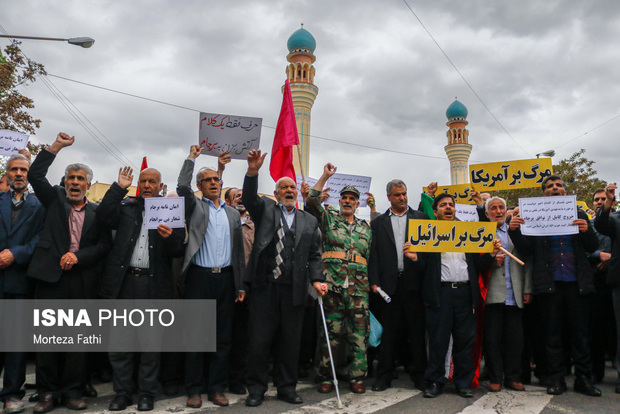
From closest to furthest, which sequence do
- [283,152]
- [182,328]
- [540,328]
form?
[182,328] → [540,328] → [283,152]

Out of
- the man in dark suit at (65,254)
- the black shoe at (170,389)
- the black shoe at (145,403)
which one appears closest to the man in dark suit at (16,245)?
the man in dark suit at (65,254)

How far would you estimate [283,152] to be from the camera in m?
6.28

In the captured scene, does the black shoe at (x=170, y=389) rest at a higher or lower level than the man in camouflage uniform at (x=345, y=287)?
lower

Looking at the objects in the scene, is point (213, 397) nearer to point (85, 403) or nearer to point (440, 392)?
point (85, 403)

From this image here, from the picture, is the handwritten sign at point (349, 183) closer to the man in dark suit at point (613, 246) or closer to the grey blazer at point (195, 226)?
the grey blazer at point (195, 226)

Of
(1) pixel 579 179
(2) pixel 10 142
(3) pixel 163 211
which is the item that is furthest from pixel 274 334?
(1) pixel 579 179

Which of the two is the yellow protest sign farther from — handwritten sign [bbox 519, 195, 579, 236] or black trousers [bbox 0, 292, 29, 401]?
black trousers [bbox 0, 292, 29, 401]

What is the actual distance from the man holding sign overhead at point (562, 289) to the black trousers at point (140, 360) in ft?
12.4

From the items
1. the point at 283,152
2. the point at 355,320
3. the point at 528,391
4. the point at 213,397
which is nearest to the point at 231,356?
the point at 213,397

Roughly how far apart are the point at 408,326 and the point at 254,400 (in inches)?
75.5

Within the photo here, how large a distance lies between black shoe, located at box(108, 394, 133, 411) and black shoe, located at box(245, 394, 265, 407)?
41.0 inches

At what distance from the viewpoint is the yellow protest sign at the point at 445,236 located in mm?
4781

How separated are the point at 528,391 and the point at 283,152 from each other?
392 cm

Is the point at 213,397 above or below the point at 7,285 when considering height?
below
